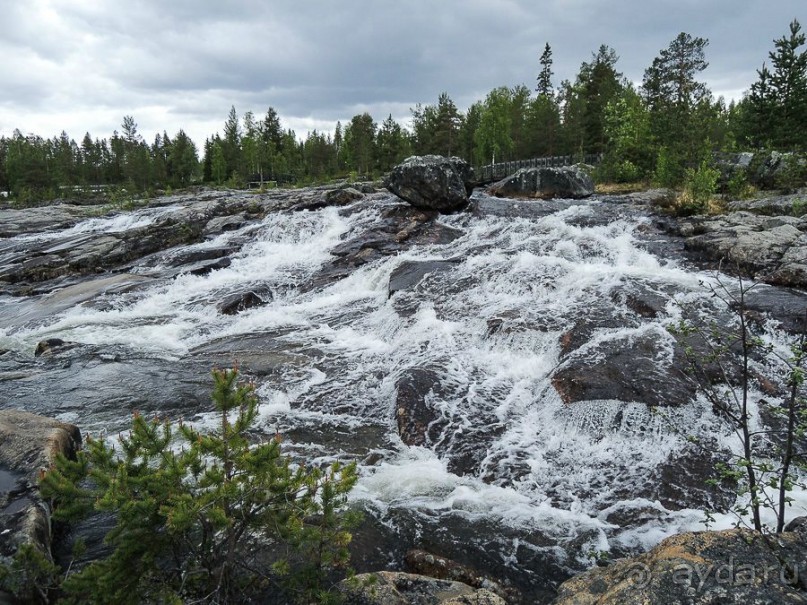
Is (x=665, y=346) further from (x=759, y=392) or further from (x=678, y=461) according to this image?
(x=678, y=461)

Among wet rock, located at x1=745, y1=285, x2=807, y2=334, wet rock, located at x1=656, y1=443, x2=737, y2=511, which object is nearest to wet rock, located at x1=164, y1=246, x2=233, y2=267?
wet rock, located at x1=656, y1=443, x2=737, y2=511

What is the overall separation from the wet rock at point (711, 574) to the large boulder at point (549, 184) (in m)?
24.4

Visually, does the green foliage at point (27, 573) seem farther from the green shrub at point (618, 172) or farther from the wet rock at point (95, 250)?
the green shrub at point (618, 172)

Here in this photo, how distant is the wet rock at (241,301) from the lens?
46.4 feet

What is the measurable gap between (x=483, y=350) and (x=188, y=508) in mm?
7187

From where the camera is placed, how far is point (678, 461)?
20.5 feet

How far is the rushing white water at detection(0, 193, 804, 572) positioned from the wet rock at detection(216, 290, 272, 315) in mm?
340

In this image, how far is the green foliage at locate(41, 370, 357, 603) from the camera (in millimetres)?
3068

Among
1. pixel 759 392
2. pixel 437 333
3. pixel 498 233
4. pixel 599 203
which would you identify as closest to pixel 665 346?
pixel 759 392

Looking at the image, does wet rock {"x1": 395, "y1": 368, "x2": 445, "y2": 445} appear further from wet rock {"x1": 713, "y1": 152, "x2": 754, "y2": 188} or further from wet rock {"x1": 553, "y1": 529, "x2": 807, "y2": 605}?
wet rock {"x1": 713, "y1": 152, "x2": 754, "y2": 188}

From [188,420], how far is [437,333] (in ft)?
17.3

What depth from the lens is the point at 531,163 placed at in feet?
181

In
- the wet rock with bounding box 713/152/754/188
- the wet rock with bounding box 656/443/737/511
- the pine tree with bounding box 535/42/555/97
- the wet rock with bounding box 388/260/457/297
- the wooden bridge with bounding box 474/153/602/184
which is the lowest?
the wet rock with bounding box 656/443/737/511

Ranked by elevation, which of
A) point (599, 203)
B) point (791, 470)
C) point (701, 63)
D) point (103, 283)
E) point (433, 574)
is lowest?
point (433, 574)
